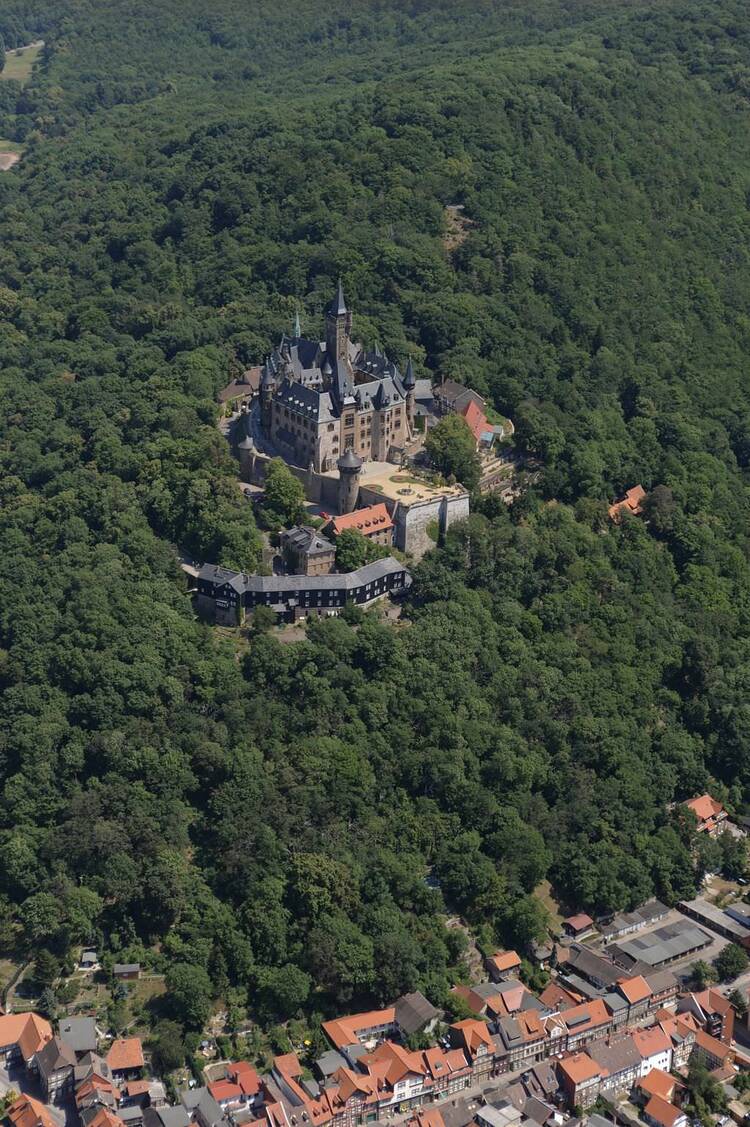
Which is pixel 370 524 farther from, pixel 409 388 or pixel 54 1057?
pixel 54 1057

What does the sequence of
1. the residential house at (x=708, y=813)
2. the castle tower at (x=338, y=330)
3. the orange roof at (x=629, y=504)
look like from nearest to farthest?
1. the residential house at (x=708, y=813)
2. the castle tower at (x=338, y=330)
3. the orange roof at (x=629, y=504)

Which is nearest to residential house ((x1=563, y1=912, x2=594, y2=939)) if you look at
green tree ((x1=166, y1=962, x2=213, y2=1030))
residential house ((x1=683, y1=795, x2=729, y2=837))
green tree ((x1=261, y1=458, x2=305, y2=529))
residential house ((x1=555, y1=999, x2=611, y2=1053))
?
residential house ((x1=555, y1=999, x2=611, y2=1053))

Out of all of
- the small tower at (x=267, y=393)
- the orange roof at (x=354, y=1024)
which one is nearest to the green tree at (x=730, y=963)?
the orange roof at (x=354, y=1024)

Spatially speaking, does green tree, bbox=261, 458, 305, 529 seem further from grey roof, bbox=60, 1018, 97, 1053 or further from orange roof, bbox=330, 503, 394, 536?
grey roof, bbox=60, 1018, 97, 1053

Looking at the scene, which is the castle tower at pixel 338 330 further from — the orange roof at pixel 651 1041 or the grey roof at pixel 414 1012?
the orange roof at pixel 651 1041

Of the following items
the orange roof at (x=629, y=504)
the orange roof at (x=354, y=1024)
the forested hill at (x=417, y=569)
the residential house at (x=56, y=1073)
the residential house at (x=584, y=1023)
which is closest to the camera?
the residential house at (x=56, y=1073)

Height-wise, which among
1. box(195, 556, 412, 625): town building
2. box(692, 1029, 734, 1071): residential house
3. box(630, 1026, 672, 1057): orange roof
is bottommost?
box(692, 1029, 734, 1071): residential house

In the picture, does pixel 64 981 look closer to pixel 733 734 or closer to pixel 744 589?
pixel 733 734
